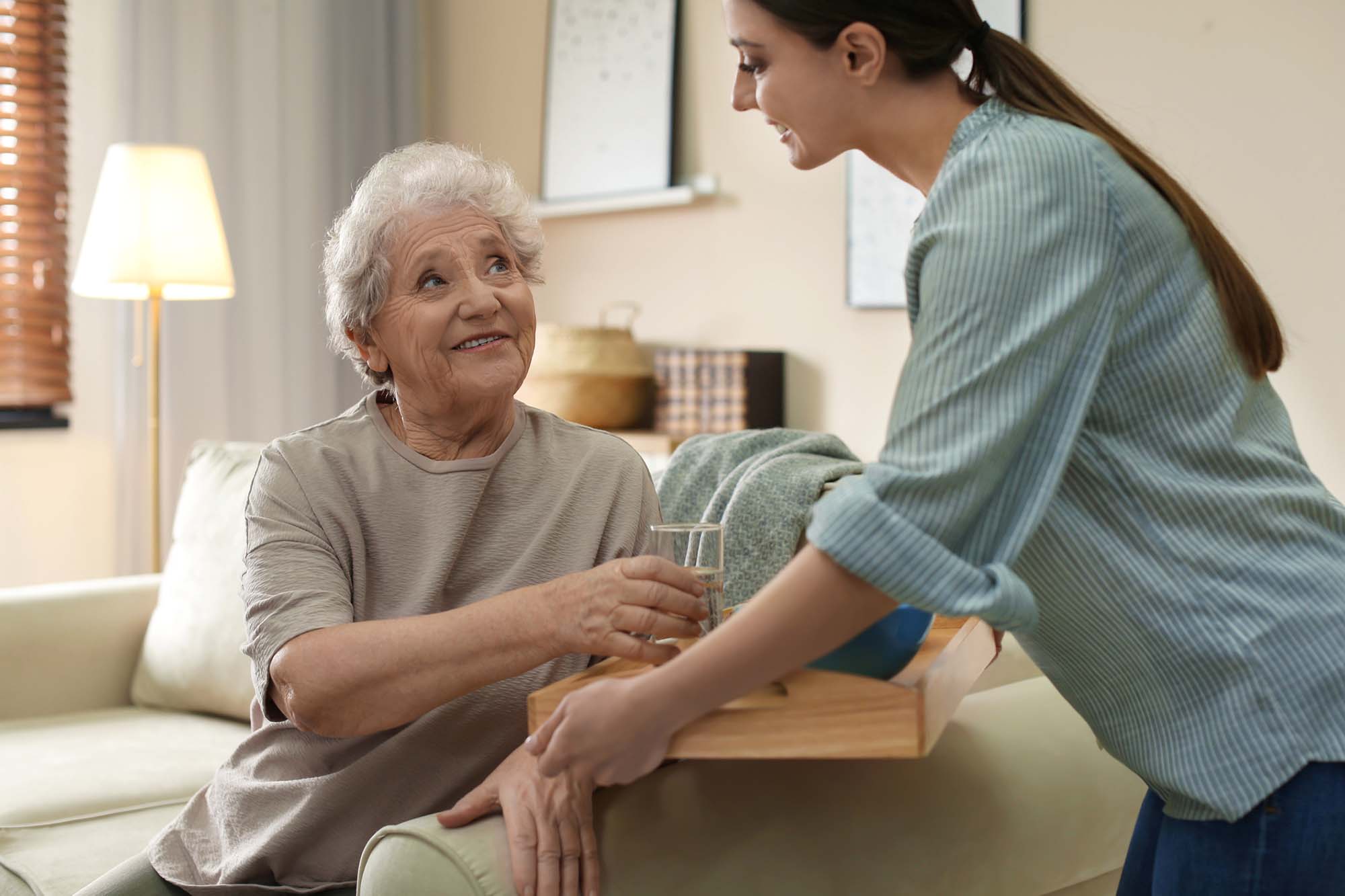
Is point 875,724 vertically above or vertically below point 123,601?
above

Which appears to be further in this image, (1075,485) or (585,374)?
(585,374)

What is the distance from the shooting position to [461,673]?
3.91 feet

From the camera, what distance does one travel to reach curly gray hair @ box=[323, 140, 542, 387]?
141 centimetres

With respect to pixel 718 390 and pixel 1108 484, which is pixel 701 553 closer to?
pixel 1108 484

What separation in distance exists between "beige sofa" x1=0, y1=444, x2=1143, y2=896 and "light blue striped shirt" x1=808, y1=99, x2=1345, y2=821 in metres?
0.33

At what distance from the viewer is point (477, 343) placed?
1416mm

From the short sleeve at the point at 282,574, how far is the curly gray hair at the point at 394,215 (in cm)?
20

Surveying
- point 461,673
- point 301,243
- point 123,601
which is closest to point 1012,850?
point 461,673

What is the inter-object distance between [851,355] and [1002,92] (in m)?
2.31

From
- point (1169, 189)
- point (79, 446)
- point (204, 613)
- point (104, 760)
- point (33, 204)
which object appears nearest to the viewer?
point (1169, 189)

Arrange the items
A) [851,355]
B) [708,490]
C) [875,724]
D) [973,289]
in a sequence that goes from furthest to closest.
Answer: [851,355]
[708,490]
[875,724]
[973,289]

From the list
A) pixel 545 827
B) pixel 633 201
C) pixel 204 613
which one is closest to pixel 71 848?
pixel 204 613

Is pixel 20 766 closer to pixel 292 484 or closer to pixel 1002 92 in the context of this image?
pixel 292 484

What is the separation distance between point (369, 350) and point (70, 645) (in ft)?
4.37
